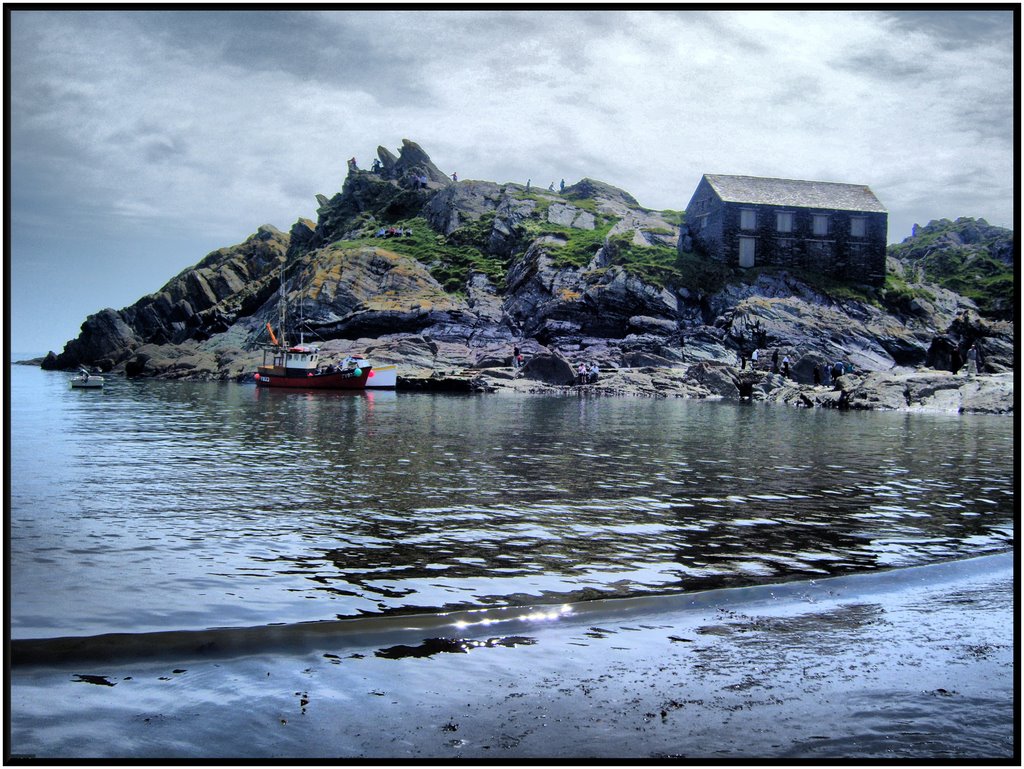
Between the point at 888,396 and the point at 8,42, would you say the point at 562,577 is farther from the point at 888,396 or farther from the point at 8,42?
the point at 888,396

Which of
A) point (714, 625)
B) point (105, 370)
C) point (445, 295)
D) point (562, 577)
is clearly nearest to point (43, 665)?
point (562, 577)

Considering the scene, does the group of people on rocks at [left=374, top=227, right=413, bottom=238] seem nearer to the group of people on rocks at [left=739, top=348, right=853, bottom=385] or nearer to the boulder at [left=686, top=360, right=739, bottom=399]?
the group of people on rocks at [left=739, top=348, right=853, bottom=385]

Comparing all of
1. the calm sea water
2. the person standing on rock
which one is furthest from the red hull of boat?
the person standing on rock

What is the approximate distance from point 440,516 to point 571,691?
8.01m

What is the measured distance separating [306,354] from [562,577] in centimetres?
6540

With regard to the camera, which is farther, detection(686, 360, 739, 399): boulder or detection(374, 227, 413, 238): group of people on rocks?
detection(374, 227, 413, 238): group of people on rocks

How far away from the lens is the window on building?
299 feet

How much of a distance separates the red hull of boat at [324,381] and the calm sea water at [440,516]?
3472cm

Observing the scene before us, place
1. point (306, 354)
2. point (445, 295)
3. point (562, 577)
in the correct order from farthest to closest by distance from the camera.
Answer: point (445, 295), point (306, 354), point (562, 577)

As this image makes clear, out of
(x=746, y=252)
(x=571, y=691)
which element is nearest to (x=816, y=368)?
(x=746, y=252)

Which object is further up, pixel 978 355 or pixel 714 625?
pixel 978 355

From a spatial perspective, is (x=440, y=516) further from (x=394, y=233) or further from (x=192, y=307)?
(x=192, y=307)

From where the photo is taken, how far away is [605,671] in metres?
7.12

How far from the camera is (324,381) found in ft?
221
